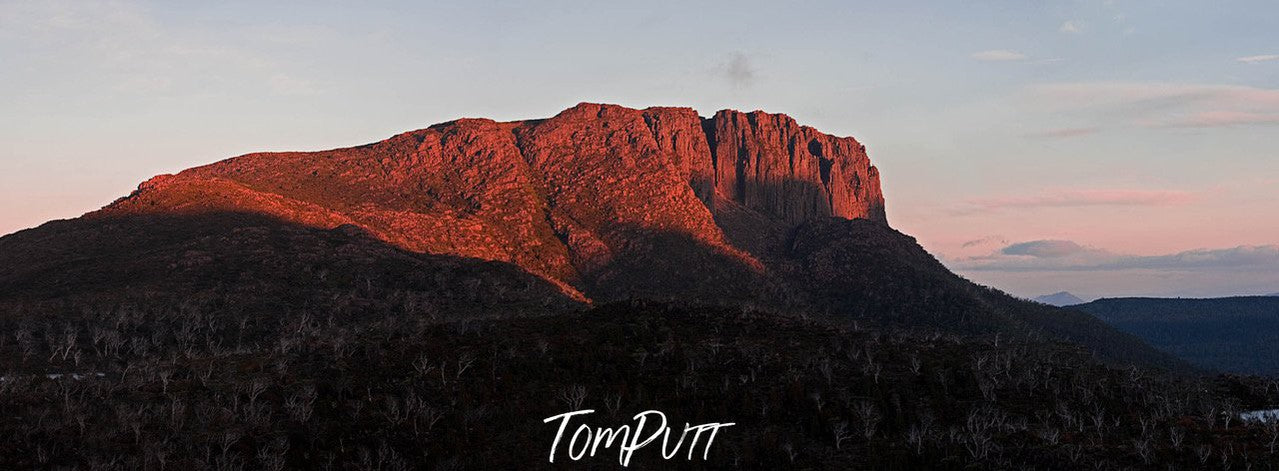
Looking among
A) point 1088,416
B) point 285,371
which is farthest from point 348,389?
point 1088,416

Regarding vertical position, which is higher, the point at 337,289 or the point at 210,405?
the point at 337,289

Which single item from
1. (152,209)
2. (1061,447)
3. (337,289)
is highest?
(152,209)

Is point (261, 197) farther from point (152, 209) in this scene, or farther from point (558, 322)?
point (558, 322)

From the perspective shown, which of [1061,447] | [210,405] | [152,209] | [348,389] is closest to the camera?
[1061,447]

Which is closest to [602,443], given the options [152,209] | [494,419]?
[494,419]

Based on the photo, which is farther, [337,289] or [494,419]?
[337,289]

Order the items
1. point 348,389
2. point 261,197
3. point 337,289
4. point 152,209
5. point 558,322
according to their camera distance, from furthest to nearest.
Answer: point 261,197
point 152,209
point 337,289
point 558,322
point 348,389
